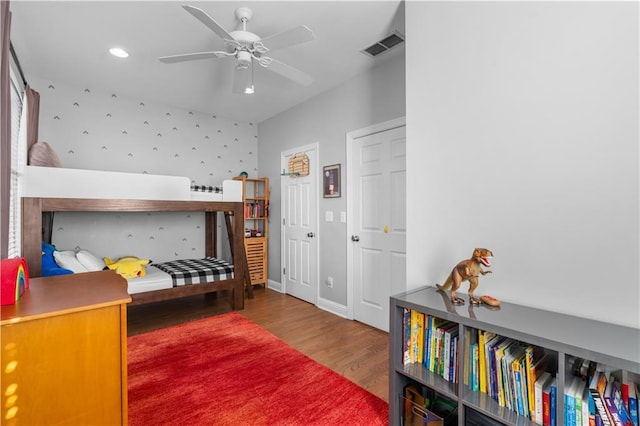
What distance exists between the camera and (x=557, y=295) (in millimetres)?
1289

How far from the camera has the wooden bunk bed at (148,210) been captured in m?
2.42

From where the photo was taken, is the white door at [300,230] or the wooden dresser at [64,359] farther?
the white door at [300,230]

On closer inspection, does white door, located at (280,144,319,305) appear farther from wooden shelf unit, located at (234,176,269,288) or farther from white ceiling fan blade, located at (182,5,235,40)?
white ceiling fan blade, located at (182,5,235,40)

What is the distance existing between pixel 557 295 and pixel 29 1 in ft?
11.5

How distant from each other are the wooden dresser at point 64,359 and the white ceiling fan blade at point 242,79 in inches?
66.1

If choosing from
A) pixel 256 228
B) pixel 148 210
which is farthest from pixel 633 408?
pixel 256 228

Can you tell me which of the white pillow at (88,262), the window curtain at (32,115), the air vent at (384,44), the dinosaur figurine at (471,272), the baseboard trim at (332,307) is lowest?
the baseboard trim at (332,307)

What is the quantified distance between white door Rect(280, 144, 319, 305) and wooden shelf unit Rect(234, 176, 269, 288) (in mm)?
355

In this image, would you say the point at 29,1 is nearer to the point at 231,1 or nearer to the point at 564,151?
the point at 231,1

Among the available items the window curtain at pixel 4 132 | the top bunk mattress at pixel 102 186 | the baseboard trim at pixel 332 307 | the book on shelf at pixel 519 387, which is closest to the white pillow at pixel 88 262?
the top bunk mattress at pixel 102 186

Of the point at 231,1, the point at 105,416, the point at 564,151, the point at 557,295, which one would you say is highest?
the point at 231,1

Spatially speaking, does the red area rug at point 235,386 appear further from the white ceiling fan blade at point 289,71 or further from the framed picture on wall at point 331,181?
the white ceiling fan blade at point 289,71

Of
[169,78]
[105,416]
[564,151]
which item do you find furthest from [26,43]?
[564,151]

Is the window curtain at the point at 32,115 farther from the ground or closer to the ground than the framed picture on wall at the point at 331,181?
farther from the ground
